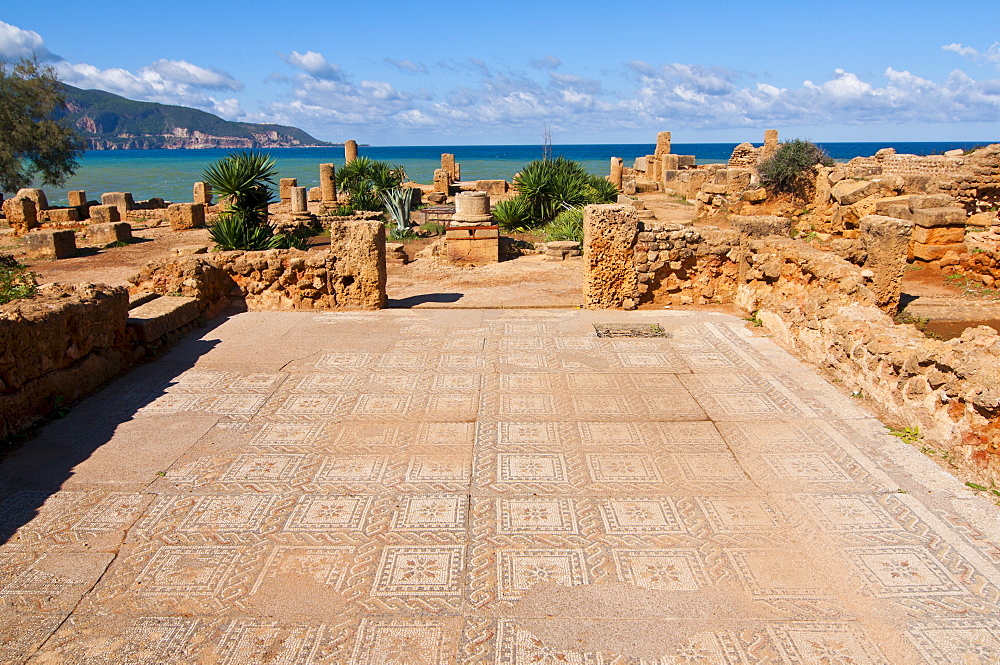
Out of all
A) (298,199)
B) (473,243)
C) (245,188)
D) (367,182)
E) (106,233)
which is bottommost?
(473,243)

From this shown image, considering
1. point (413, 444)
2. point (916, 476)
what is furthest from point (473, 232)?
point (916, 476)

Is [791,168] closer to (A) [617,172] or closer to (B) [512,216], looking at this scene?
(B) [512,216]

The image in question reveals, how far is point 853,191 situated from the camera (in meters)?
14.3

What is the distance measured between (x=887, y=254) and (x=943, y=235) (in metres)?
4.03

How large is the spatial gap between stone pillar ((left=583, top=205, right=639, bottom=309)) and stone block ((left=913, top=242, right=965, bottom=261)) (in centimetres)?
631

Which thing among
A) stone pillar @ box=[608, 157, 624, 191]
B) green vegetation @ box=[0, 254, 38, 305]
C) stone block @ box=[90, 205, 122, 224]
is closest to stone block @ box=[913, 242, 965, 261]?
green vegetation @ box=[0, 254, 38, 305]

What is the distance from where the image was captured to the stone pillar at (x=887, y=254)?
8.17m

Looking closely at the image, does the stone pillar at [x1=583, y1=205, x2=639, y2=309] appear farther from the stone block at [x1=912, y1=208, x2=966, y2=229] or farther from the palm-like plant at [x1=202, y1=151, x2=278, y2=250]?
the palm-like plant at [x1=202, y1=151, x2=278, y2=250]

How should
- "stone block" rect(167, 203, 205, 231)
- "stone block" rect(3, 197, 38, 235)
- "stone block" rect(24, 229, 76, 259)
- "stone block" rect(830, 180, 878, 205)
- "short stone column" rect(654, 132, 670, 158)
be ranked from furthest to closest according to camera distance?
1. "short stone column" rect(654, 132, 670, 158)
2. "stone block" rect(167, 203, 205, 231)
3. "stone block" rect(3, 197, 38, 235)
4. "stone block" rect(24, 229, 76, 259)
5. "stone block" rect(830, 180, 878, 205)

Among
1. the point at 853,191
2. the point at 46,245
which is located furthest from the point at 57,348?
the point at 853,191

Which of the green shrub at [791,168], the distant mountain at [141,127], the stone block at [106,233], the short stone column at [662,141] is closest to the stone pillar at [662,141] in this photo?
the short stone column at [662,141]

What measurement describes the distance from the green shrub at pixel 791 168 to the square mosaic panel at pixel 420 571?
59.4ft

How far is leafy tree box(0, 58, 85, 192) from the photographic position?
2320cm

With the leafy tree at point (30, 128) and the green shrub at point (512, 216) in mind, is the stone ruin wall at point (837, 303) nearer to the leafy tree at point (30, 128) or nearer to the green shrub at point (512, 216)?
the green shrub at point (512, 216)
